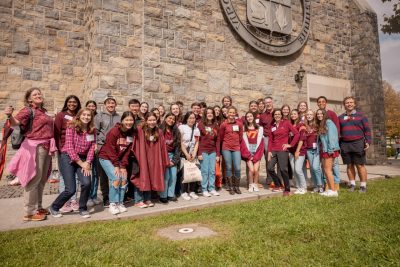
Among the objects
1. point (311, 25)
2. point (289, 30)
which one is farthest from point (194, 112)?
point (311, 25)

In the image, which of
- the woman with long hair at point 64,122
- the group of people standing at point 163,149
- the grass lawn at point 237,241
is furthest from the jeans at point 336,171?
the woman with long hair at point 64,122

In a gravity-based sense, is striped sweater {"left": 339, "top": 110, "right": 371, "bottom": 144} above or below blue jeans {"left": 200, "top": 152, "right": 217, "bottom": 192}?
above

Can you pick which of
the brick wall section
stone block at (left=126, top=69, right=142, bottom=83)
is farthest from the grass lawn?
the brick wall section

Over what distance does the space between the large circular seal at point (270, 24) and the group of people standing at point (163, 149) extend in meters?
2.92

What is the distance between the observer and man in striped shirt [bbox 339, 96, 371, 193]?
5465 mm

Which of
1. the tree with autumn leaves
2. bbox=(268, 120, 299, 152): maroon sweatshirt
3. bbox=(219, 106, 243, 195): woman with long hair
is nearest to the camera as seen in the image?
bbox=(219, 106, 243, 195): woman with long hair

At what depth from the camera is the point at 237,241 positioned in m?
2.99

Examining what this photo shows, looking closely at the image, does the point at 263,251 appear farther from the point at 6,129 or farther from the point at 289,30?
the point at 289,30

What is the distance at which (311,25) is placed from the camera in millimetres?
9883

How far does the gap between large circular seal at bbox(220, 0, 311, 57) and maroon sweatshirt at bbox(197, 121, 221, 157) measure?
4051 millimetres

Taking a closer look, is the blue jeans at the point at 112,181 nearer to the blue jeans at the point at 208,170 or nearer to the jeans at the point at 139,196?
the jeans at the point at 139,196

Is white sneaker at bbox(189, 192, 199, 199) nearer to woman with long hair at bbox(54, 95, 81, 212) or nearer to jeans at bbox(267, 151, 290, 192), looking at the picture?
jeans at bbox(267, 151, 290, 192)

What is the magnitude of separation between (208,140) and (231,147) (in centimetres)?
50

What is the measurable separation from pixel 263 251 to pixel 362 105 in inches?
395
